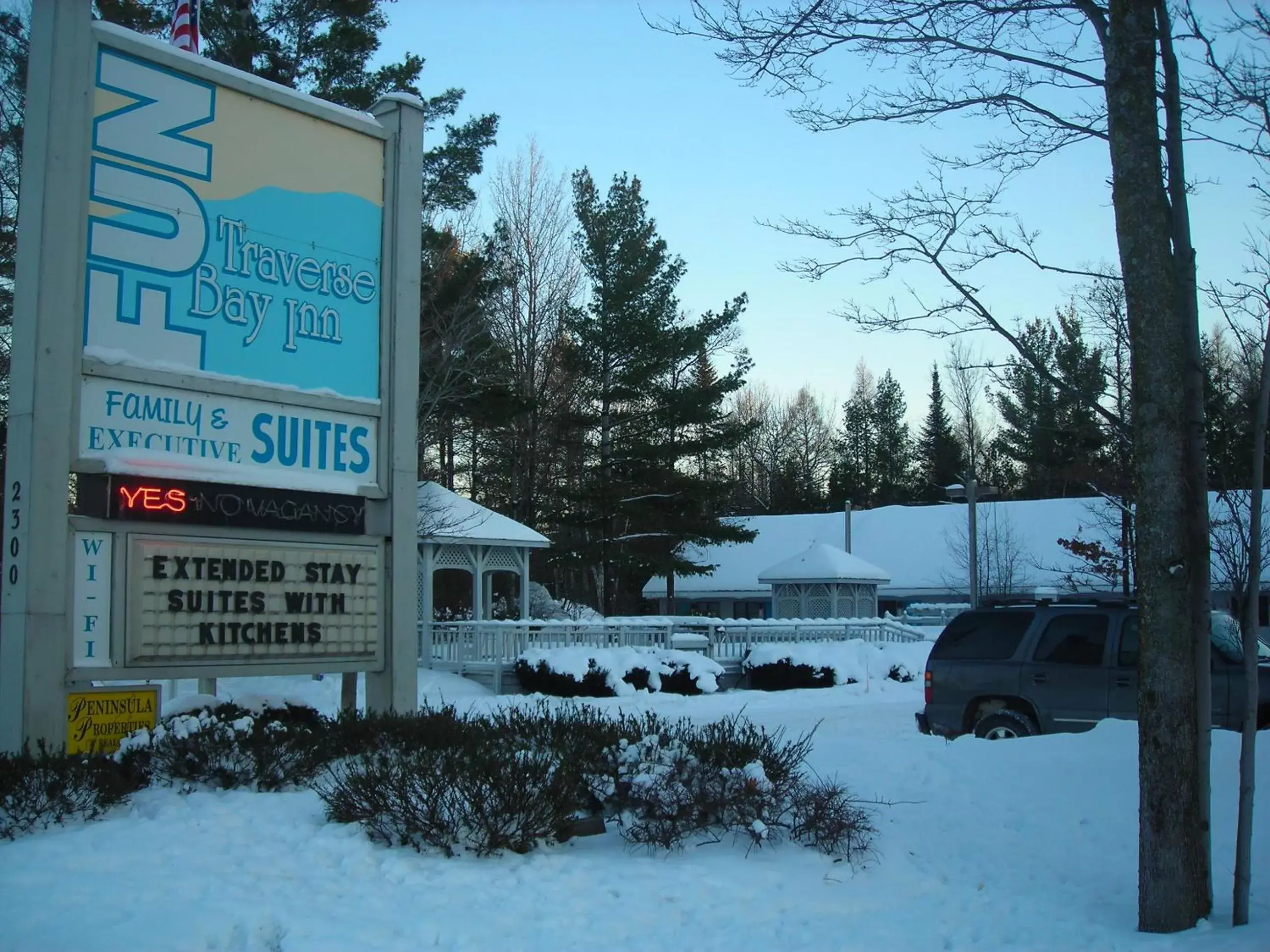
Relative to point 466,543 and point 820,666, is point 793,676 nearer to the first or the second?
point 820,666

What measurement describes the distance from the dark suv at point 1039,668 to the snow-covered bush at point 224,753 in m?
7.28

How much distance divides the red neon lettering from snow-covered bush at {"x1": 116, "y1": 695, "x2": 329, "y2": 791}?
4.98 ft

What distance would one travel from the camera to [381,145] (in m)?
10.9

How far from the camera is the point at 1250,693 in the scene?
634cm

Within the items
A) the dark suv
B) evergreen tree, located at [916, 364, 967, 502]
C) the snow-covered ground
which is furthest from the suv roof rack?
evergreen tree, located at [916, 364, 967, 502]

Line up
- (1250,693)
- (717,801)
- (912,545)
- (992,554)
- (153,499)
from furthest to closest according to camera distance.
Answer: (912,545), (992,554), (153,499), (717,801), (1250,693)

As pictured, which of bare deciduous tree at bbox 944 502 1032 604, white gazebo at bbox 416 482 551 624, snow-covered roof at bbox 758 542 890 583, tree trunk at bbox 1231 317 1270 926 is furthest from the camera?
bare deciduous tree at bbox 944 502 1032 604

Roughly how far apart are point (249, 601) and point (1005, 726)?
796 centimetres

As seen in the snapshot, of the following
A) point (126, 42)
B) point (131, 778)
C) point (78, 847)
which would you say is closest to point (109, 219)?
point (126, 42)

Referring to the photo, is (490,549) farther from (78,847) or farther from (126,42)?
(78,847)

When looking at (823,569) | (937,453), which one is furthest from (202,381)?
(937,453)

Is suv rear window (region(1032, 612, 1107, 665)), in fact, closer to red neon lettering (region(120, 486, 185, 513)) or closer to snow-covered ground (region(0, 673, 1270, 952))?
snow-covered ground (region(0, 673, 1270, 952))

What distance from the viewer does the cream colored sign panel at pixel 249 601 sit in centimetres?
872

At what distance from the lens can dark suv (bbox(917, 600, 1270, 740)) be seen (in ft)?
40.4
